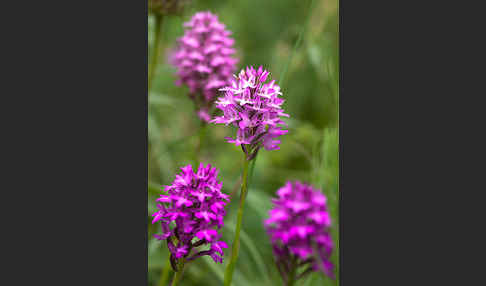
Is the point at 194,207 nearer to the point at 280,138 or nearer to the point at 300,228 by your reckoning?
the point at 300,228

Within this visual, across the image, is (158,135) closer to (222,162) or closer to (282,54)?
(222,162)

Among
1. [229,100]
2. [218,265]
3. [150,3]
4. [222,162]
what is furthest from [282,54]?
[229,100]

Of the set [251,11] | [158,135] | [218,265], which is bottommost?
[218,265]

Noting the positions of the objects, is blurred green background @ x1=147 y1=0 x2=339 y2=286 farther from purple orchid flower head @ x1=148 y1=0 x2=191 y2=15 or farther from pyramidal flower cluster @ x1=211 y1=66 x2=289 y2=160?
pyramidal flower cluster @ x1=211 y1=66 x2=289 y2=160

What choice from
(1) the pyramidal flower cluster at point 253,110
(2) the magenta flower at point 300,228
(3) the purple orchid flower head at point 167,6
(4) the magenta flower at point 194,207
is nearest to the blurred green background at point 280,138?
(3) the purple orchid flower head at point 167,6

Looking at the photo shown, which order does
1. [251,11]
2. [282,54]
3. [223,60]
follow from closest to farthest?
1. [223,60]
2. [282,54]
3. [251,11]

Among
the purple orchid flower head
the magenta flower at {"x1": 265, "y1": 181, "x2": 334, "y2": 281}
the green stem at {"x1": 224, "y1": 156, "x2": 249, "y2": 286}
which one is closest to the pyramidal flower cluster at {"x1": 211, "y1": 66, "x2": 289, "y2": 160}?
the green stem at {"x1": 224, "y1": 156, "x2": 249, "y2": 286}

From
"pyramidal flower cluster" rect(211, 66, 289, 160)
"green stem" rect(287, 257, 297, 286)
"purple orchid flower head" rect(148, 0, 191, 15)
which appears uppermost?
"purple orchid flower head" rect(148, 0, 191, 15)
